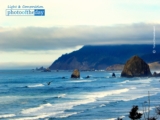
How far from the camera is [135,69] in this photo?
144125 mm

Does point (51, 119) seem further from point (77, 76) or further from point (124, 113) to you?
point (77, 76)

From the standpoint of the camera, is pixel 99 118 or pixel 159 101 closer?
pixel 99 118

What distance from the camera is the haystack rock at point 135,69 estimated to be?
14270cm

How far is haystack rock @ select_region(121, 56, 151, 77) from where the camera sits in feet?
468

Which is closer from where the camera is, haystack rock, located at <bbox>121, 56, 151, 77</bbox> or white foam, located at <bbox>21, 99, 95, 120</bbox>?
white foam, located at <bbox>21, 99, 95, 120</bbox>

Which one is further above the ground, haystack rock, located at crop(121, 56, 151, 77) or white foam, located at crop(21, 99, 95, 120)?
haystack rock, located at crop(121, 56, 151, 77)

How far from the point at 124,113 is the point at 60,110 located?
18.9 ft

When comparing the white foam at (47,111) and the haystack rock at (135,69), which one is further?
the haystack rock at (135,69)

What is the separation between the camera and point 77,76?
128125 millimetres

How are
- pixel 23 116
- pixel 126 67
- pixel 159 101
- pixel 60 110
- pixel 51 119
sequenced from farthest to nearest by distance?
pixel 126 67
pixel 159 101
pixel 60 110
pixel 23 116
pixel 51 119

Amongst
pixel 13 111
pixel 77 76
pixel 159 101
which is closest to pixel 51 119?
pixel 13 111

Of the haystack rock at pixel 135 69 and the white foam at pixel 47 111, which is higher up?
the haystack rock at pixel 135 69

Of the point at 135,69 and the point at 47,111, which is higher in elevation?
the point at 135,69

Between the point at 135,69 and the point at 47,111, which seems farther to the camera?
the point at 135,69
